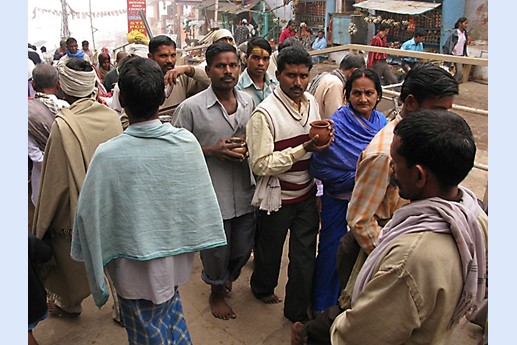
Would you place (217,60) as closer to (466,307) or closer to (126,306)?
(126,306)

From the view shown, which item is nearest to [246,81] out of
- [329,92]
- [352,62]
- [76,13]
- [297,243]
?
[329,92]

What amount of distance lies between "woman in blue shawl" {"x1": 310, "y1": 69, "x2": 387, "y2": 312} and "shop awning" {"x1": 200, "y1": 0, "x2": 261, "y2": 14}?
71.6ft

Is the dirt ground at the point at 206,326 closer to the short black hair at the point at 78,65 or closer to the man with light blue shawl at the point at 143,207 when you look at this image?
the man with light blue shawl at the point at 143,207

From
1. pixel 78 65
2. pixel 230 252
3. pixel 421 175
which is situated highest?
pixel 78 65

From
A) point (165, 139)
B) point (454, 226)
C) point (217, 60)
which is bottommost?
point (454, 226)

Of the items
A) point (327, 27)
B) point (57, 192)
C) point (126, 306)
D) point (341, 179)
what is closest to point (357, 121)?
point (341, 179)

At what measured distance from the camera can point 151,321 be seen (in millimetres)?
2141

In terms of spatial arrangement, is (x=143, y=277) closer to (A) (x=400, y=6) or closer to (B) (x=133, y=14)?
(A) (x=400, y=6)

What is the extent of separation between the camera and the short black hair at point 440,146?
1.32m

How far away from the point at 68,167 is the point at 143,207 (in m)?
0.81

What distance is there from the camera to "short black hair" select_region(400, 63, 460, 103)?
1.96 m

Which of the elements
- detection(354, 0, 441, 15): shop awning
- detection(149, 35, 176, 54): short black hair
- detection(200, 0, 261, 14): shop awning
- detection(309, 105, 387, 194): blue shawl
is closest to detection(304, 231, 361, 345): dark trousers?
detection(309, 105, 387, 194): blue shawl

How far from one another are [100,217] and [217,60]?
1.37 m

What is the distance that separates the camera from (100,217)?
1891 millimetres
